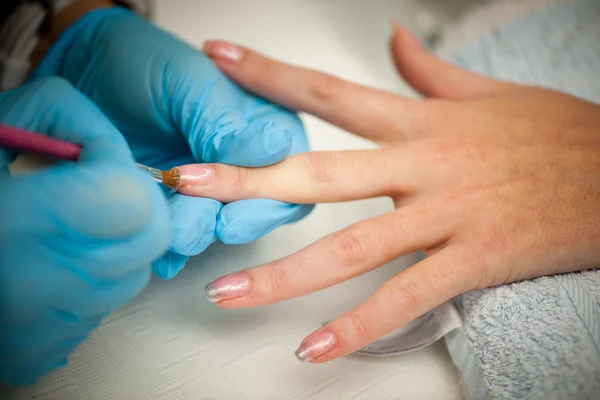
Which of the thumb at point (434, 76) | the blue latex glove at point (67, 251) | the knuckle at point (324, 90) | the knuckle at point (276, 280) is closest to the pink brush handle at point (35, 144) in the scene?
the blue latex glove at point (67, 251)

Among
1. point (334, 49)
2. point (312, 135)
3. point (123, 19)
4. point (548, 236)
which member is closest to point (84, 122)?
point (123, 19)

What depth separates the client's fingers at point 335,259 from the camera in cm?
52

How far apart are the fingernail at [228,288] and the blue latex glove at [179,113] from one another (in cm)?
4

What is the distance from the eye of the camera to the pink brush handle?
1.32ft

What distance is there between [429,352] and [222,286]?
305mm

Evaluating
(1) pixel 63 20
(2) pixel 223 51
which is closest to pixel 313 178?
(2) pixel 223 51

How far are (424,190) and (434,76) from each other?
0.33 metres

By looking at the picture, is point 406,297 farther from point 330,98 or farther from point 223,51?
point 223,51

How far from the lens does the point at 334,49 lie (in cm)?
109

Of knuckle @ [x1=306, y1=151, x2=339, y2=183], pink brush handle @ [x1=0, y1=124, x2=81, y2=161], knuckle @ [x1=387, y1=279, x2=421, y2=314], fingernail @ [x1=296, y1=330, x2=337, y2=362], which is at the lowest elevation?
fingernail @ [x1=296, y1=330, x2=337, y2=362]

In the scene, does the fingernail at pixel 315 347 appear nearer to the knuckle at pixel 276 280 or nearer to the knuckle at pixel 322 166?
the knuckle at pixel 276 280

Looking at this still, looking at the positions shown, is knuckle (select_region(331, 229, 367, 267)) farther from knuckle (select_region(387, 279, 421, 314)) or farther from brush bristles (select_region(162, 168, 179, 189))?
brush bristles (select_region(162, 168, 179, 189))

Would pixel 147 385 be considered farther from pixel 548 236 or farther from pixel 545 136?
pixel 545 136

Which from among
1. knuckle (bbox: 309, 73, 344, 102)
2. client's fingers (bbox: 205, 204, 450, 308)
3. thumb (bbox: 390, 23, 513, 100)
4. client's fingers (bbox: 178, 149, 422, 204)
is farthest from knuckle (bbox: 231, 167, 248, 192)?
thumb (bbox: 390, 23, 513, 100)
